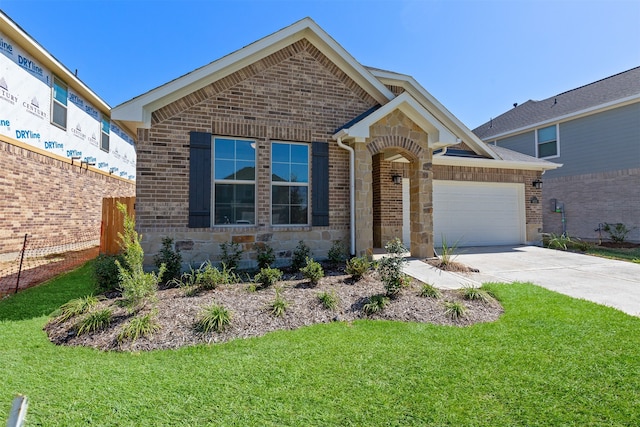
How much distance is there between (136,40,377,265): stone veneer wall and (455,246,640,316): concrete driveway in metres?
3.81

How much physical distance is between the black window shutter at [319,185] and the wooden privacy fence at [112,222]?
5.09 metres

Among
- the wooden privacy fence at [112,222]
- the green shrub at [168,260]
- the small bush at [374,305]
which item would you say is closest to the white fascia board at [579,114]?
the small bush at [374,305]

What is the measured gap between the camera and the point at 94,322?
13.6ft

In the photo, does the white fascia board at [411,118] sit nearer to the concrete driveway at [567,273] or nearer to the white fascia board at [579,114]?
the concrete driveway at [567,273]

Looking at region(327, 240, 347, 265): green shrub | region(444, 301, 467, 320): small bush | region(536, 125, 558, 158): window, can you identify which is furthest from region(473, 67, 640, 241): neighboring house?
region(444, 301, 467, 320): small bush

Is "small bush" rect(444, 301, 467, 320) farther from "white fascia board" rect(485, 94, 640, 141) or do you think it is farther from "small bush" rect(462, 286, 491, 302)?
"white fascia board" rect(485, 94, 640, 141)

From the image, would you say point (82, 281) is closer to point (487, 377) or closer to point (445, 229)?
point (487, 377)

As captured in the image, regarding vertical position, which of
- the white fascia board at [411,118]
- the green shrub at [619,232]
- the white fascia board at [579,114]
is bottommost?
the green shrub at [619,232]

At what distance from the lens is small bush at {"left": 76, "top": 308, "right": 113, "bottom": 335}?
4082mm

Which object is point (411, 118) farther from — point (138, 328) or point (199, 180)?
point (138, 328)

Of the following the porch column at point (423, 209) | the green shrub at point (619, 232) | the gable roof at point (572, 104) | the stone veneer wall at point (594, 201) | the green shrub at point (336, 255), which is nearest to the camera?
the green shrub at point (336, 255)

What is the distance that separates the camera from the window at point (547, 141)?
55.0 feet

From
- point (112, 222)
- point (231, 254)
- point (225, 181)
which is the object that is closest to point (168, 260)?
point (231, 254)

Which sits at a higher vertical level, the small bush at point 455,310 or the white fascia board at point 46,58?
the white fascia board at point 46,58
